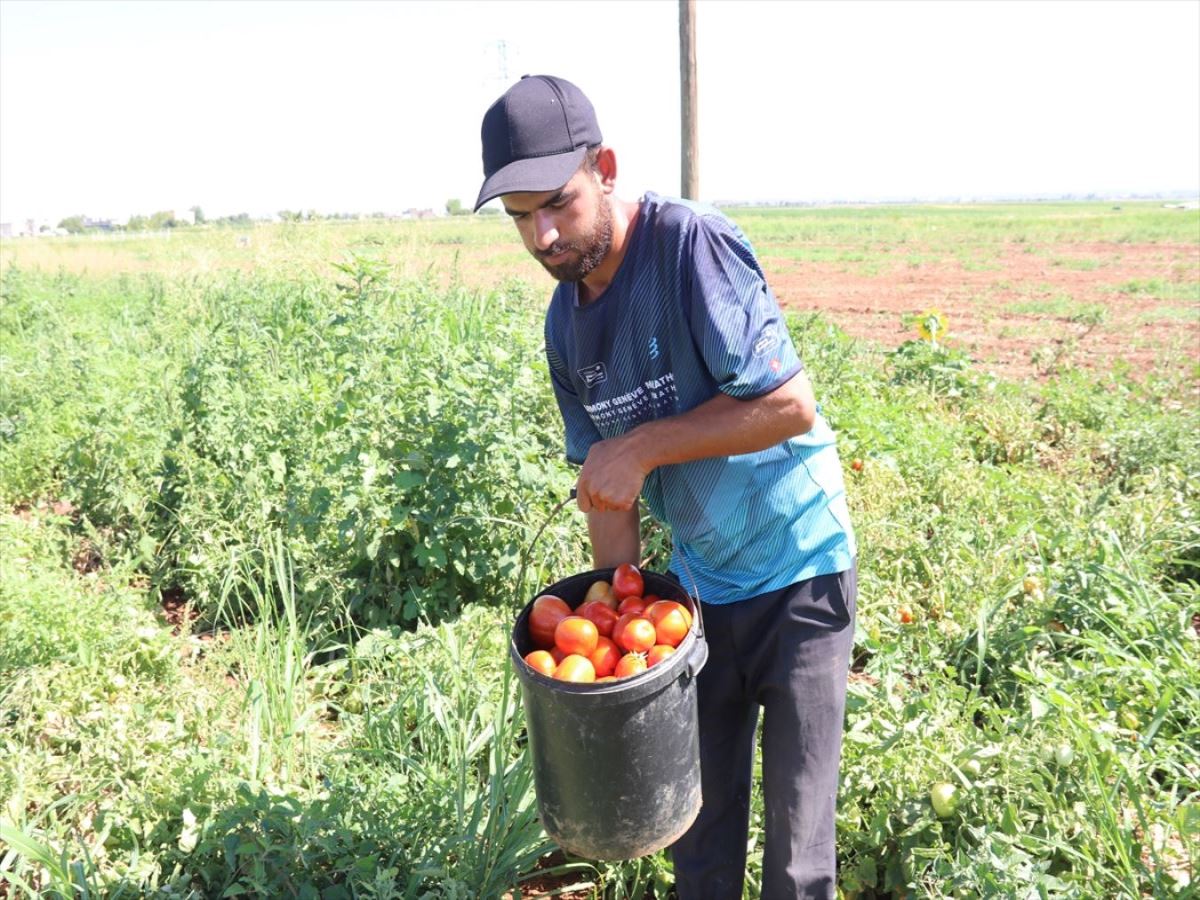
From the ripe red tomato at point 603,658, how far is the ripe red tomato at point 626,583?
204 millimetres

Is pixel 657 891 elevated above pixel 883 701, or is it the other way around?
pixel 883 701

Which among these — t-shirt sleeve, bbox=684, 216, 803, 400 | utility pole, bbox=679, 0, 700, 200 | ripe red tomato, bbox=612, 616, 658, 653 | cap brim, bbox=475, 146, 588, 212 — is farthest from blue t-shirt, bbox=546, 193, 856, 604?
utility pole, bbox=679, 0, 700, 200

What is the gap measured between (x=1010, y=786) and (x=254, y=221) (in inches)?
424

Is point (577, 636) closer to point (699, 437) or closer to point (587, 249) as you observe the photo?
point (699, 437)

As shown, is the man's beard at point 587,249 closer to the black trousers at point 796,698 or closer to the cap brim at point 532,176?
the cap brim at point 532,176

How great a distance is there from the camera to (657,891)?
8.07ft


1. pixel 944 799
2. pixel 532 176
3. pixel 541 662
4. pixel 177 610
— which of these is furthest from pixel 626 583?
pixel 177 610

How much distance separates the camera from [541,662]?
1.69 metres

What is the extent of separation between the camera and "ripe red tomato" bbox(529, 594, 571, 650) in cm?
182

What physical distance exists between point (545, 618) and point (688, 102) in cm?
451

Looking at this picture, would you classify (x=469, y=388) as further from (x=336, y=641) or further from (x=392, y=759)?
(x=392, y=759)

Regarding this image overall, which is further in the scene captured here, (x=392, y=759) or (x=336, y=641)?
(x=336, y=641)

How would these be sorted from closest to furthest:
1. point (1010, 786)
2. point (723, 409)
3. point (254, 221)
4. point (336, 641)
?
point (723, 409), point (1010, 786), point (336, 641), point (254, 221)

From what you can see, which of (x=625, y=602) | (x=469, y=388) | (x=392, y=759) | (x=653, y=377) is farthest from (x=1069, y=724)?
(x=469, y=388)
